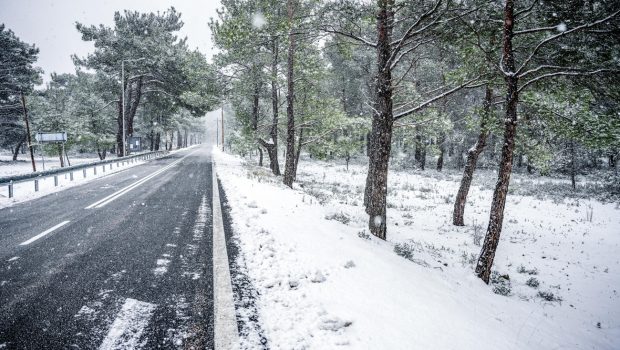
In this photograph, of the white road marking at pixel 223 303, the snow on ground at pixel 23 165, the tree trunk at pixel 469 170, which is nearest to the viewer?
the white road marking at pixel 223 303

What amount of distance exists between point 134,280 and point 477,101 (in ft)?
102

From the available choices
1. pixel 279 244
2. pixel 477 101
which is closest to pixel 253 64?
pixel 279 244

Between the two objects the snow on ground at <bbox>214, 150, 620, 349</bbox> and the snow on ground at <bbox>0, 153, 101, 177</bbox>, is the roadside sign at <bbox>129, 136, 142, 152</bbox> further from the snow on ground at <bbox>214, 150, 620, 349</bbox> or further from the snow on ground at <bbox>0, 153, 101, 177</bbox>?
the snow on ground at <bbox>214, 150, 620, 349</bbox>

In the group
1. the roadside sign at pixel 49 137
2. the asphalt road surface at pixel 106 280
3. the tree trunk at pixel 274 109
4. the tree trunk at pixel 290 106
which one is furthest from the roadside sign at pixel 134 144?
the asphalt road surface at pixel 106 280

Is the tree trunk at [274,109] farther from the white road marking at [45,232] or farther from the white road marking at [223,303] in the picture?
the white road marking at [223,303]

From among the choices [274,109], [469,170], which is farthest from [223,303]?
[274,109]

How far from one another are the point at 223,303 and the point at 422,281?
127 inches

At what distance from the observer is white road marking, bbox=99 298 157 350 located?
9.38 feet

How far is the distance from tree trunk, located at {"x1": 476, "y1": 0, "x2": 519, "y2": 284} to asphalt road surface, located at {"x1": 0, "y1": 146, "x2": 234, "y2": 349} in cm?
568

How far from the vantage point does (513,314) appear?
523 centimetres

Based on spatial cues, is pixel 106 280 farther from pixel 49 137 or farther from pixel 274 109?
pixel 49 137

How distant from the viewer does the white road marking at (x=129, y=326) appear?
2859mm

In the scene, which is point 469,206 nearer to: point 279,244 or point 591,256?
point 591,256

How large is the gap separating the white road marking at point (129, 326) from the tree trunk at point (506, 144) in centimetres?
629
